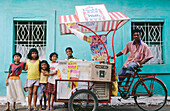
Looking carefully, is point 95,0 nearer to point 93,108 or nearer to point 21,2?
point 21,2

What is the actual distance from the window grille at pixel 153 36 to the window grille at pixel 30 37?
307 cm

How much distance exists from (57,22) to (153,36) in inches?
129

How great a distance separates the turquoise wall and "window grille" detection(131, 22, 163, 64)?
17cm

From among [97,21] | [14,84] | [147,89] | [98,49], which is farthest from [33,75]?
[147,89]

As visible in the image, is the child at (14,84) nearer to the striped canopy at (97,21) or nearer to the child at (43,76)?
the child at (43,76)

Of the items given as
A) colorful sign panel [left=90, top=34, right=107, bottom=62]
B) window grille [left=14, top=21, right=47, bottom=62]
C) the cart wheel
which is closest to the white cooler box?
the cart wheel

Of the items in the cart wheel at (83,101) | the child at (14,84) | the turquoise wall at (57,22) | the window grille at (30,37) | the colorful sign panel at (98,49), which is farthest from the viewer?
the window grille at (30,37)

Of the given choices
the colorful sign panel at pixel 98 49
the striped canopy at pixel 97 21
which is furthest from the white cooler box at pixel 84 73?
the striped canopy at pixel 97 21

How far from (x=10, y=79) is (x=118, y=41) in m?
3.43

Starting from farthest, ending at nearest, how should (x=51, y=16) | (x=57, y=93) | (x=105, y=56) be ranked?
(x=51, y=16) < (x=105, y=56) < (x=57, y=93)

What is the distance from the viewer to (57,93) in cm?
363

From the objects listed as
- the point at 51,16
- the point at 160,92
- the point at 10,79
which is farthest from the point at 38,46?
the point at 160,92

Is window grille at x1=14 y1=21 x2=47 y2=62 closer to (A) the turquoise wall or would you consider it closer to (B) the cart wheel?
(A) the turquoise wall

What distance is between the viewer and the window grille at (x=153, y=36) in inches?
239
